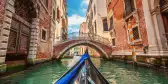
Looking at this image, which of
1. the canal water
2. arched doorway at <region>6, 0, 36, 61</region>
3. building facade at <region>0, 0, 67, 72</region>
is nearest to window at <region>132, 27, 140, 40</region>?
the canal water

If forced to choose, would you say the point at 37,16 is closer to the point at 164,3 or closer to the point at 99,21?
the point at 164,3

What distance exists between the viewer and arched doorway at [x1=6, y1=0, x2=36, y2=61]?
4.27 metres

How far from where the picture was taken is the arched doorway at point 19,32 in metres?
4.27

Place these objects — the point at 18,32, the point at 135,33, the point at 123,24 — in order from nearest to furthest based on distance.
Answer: the point at 18,32, the point at 135,33, the point at 123,24

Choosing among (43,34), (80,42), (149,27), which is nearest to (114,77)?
(149,27)

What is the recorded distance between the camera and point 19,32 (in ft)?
15.9

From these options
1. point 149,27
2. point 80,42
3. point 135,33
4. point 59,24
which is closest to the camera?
point 149,27

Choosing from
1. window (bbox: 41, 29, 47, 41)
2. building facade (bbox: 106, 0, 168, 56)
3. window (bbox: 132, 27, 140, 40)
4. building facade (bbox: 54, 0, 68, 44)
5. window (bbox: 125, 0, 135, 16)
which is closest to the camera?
building facade (bbox: 106, 0, 168, 56)

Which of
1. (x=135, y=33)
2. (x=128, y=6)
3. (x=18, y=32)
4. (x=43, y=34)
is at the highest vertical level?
(x=128, y=6)

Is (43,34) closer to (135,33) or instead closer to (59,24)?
(135,33)

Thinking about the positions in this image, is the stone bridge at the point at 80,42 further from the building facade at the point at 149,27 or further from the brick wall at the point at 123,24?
the building facade at the point at 149,27

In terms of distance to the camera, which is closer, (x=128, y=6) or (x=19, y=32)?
(x=19, y=32)

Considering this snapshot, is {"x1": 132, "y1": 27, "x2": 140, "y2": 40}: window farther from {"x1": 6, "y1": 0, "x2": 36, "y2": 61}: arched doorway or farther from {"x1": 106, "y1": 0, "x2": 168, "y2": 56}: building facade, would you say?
{"x1": 6, "y1": 0, "x2": 36, "y2": 61}: arched doorway

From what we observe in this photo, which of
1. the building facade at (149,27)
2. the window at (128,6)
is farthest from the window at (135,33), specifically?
the window at (128,6)
